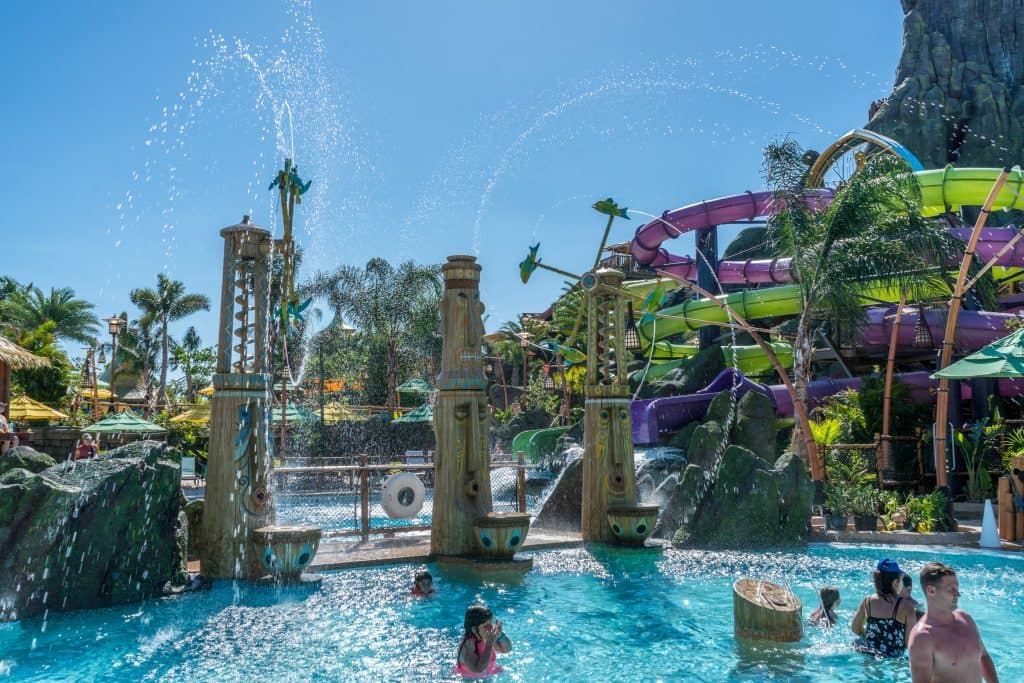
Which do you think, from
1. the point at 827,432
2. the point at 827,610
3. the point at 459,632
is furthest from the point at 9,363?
the point at 827,610

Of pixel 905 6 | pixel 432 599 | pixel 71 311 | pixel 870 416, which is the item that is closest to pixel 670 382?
pixel 870 416

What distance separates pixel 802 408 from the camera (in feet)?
49.1

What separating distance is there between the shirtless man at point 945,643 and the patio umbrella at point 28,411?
88.4ft

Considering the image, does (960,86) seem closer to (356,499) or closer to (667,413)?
(667,413)

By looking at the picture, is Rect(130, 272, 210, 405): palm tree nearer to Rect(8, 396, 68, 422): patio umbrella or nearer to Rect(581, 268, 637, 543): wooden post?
Rect(8, 396, 68, 422): patio umbrella

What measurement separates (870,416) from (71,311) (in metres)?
44.9

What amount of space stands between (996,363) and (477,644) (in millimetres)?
10284

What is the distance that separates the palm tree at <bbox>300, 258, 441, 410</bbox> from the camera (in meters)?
38.9

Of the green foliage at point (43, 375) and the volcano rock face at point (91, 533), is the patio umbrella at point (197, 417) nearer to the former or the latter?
the green foliage at point (43, 375)

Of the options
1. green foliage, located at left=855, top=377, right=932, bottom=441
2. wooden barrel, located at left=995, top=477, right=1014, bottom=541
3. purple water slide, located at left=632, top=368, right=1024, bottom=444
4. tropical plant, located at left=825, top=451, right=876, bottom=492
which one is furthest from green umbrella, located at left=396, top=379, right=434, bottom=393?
wooden barrel, located at left=995, top=477, right=1014, bottom=541

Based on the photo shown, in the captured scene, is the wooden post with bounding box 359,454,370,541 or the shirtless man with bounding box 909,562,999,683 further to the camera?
the wooden post with bounding box 359,454,370,541

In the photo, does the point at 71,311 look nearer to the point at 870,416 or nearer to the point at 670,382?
the point at 670,382

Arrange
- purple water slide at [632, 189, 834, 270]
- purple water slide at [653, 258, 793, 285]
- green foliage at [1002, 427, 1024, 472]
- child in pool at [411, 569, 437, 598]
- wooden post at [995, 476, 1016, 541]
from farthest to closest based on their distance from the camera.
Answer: purple water slide at [653, 258, 793, 285] → purple water slide at [632, 189, 834, 270] → green foliage at [1002, 427, 1024, 472] → wooden post at [995, 476, 1016, 541] → child in pool at [411, 569, 437, 598]

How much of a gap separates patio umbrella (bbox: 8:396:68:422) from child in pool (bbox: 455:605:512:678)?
2382 centimetres
